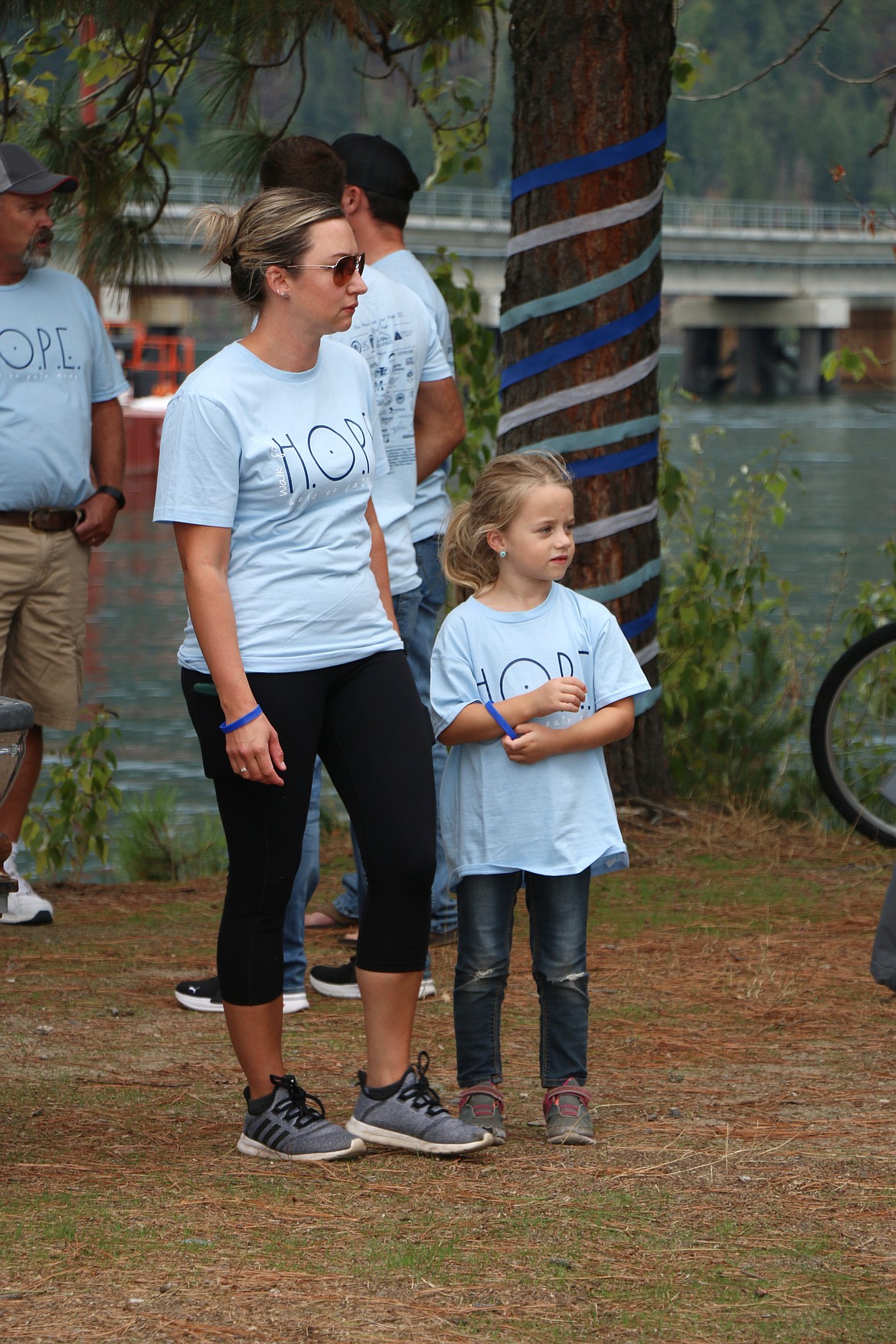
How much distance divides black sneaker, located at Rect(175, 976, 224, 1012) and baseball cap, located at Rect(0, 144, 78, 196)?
2079 mm

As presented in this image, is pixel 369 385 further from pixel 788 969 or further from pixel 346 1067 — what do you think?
pixel 788 969

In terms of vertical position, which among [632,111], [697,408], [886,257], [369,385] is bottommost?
[697,408]

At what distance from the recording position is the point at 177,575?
22266 mm

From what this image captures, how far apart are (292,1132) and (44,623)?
2.31 meters

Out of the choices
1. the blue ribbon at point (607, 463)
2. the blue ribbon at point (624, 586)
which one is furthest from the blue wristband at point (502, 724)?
the blue ribbon at point (607, 463)

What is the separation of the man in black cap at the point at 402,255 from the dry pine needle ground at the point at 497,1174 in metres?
0.75

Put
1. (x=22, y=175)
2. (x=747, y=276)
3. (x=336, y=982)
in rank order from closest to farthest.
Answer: (x=336, y=982) < (x=22, y=175) < (x=747, y=276)

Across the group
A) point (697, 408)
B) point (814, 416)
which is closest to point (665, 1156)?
point (814, 416)

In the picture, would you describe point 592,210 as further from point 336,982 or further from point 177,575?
point 177,575

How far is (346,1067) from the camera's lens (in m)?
3.90

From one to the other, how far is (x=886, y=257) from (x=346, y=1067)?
55194 mm

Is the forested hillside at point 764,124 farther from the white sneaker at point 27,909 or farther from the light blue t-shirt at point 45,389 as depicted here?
the white sneaker at point 27,909

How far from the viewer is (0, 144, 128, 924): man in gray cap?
4852 millimetres

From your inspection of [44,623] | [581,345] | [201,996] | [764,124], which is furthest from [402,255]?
[764,124]
